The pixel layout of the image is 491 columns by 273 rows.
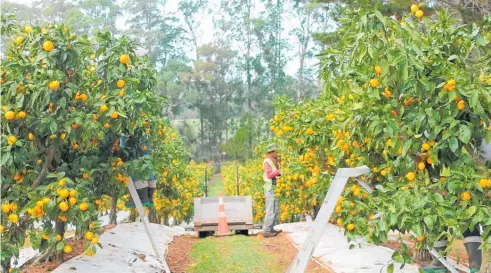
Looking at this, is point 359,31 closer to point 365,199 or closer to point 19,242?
point 365,199

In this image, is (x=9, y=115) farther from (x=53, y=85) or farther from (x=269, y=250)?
(x=269, y=250)

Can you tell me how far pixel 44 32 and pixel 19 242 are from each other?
59.2 inches

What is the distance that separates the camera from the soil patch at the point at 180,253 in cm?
743

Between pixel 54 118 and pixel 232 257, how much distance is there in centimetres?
430

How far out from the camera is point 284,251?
838cm

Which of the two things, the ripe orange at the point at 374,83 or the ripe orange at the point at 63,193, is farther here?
the ripe orange at the point at 63,193

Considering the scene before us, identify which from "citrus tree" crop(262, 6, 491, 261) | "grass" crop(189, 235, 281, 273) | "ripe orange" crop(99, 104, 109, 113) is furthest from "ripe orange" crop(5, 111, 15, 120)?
"grass" crop(189, 235, 281, 273)

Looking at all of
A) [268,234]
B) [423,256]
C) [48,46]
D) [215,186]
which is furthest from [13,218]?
[215,186]

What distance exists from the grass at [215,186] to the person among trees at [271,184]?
2449cm

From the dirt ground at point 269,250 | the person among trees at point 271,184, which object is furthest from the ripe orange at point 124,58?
the person among trees at point 271,184

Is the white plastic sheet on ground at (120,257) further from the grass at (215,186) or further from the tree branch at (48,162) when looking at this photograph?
the grass at (215,186)

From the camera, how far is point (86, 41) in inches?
174

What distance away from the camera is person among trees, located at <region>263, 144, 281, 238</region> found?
9.80m

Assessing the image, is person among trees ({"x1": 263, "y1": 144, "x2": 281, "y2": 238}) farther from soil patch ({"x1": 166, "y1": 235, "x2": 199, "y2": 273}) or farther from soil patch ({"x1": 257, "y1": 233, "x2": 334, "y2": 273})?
soil patch ({"x1": 166, "y1": 235, "x2": 199, "y2": 273})
